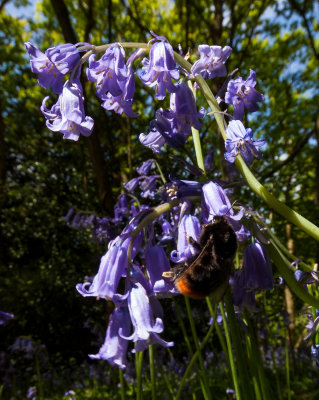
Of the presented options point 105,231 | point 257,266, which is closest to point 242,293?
point 257,266

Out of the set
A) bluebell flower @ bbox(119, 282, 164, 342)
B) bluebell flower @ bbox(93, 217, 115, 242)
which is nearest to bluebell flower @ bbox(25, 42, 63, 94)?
bluebell flower @ bbox(119, 282, 164, 342)

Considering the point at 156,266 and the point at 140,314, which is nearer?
the point at 140,314

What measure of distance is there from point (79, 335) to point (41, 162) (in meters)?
3.91

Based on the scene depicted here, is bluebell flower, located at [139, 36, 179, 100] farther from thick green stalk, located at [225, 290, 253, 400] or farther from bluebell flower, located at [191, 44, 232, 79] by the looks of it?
thick green stalk, located at [225, 290, 253, 400]

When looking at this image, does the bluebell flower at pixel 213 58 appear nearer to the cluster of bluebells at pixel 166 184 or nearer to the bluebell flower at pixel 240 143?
the cluster of bluebells at pixel 166 184

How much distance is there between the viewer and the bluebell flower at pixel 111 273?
0.97 metres

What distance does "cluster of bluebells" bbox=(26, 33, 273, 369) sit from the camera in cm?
99

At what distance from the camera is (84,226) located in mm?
4617

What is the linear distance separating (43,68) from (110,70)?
0.22 metres

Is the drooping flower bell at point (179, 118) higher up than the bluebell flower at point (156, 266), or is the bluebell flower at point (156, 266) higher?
the drooping flower bell at point (179, 118)

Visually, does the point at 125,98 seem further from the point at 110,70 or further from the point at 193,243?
the point at 193,243

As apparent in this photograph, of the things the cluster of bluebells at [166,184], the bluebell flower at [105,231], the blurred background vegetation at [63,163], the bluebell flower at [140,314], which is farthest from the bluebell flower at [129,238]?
the blurred background vegetation at [63,163]

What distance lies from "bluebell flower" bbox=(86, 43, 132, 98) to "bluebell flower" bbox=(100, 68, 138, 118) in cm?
1

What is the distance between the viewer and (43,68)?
114cm
